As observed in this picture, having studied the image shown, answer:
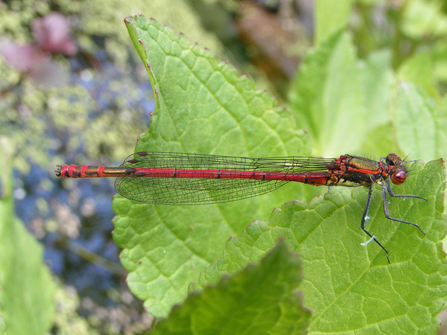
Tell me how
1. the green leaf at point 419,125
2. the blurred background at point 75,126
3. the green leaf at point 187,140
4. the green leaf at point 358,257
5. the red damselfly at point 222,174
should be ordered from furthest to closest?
the blurred background at point 75,126 → the green leaf at point 419,125 → the red damselfly at point 222,174 → the green leaf at point 187,140 → the green leaf at point 358,257

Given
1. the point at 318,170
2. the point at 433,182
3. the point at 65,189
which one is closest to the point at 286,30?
the point at 318,170

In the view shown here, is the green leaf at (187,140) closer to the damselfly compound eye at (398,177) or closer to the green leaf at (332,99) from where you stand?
the damselfly compound eye at (398,177)

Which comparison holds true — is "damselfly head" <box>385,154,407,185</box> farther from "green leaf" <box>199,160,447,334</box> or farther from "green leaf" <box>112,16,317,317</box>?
"green leaf" <box>199,160,447,334</box>

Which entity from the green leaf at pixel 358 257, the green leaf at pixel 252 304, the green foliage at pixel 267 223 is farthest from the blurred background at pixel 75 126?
the green leaf at pixel 252 304

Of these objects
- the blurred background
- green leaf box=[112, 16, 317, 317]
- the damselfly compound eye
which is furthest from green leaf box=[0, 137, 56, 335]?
the damselfly compound eye

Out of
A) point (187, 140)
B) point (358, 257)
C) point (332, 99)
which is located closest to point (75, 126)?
point (187, 140)

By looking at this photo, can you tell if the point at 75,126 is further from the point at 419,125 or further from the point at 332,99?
the point at 419,125
